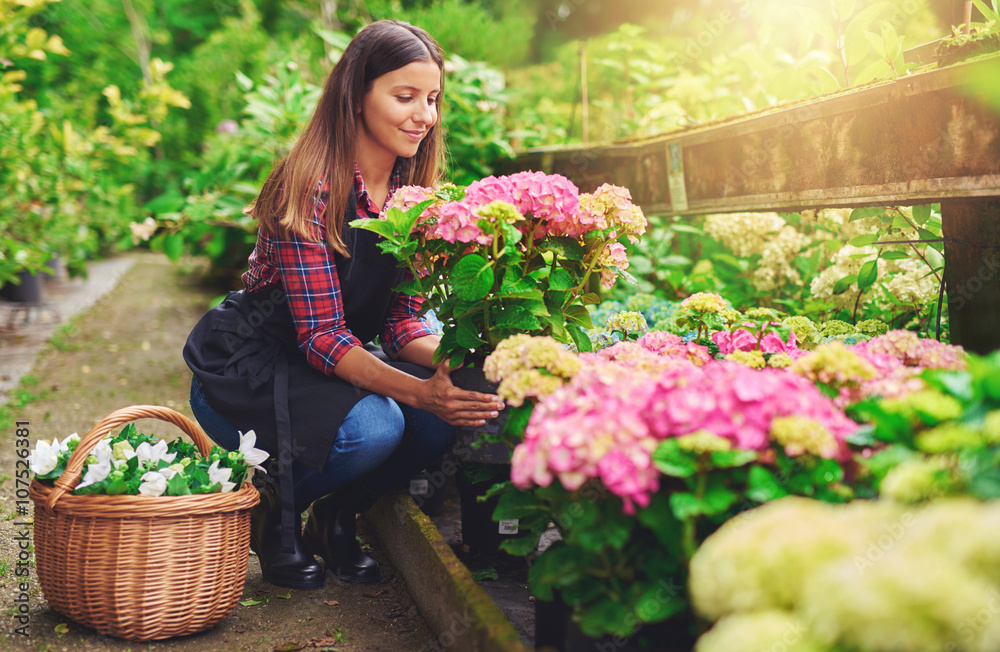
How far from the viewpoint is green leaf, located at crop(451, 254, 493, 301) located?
1561 mm

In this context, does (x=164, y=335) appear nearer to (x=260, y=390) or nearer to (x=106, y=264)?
(x=260, y=390)

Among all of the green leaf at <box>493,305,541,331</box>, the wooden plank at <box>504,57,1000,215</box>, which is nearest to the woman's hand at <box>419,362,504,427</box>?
the green leaf at <box>493,305,541,331</box>

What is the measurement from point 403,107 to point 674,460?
1.30 metres

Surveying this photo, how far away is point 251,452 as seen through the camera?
182 cm

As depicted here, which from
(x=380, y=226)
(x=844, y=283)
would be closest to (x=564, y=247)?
(x=380, y=226)

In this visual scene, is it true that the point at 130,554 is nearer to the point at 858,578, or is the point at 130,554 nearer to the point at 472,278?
the point at 472,278

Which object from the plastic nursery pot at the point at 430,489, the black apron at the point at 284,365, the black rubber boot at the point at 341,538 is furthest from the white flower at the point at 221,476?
the plastic nursery pot at the point at 430,489

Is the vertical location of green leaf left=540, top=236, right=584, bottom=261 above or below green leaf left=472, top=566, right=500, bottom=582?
above

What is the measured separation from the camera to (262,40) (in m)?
11.0

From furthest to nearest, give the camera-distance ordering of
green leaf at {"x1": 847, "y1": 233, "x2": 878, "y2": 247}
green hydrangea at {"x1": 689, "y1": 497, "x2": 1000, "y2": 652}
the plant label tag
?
green leaf at {"x1": 847, "y1": 233, "x2": 878, "y2": 247}, the plant label tag, green hydrangea at {"x1": 689, "y1": 497, "x2": 1000, "y2": 652}

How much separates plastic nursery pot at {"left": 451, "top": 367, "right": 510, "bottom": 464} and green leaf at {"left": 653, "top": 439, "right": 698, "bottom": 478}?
0.65 m

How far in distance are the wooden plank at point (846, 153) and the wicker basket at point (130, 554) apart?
66.6 inches

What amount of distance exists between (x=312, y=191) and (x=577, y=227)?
74 cm

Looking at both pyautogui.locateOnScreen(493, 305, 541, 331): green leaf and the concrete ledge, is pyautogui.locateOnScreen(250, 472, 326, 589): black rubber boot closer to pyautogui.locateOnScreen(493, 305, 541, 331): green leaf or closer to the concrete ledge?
the concrete ledge
